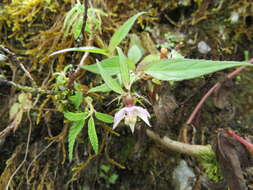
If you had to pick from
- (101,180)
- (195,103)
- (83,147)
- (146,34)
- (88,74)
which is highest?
(146,34)

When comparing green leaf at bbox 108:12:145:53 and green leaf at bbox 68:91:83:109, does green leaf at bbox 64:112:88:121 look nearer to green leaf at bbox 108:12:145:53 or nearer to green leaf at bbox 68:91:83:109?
green leaf at bbox 68:91:83:109

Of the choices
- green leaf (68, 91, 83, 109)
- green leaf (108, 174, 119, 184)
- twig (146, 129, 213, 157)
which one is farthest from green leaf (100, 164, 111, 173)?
green leaf (68, 91, 83, 109)

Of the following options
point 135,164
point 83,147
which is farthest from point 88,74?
point 135,164

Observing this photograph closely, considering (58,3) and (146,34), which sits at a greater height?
(58,3)

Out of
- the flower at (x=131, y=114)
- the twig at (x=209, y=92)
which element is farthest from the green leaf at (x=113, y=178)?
the flower at (x=131, y=114)

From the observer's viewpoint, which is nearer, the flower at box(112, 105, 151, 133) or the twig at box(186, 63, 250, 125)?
the flower at box(112, 105, 151, 133)

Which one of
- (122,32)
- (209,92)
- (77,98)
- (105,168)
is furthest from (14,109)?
(209,92)

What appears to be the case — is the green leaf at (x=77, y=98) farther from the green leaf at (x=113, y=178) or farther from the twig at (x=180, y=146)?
the green leaf at (x=113, y=178)

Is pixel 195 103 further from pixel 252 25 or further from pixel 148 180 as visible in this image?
pixel 252 25
